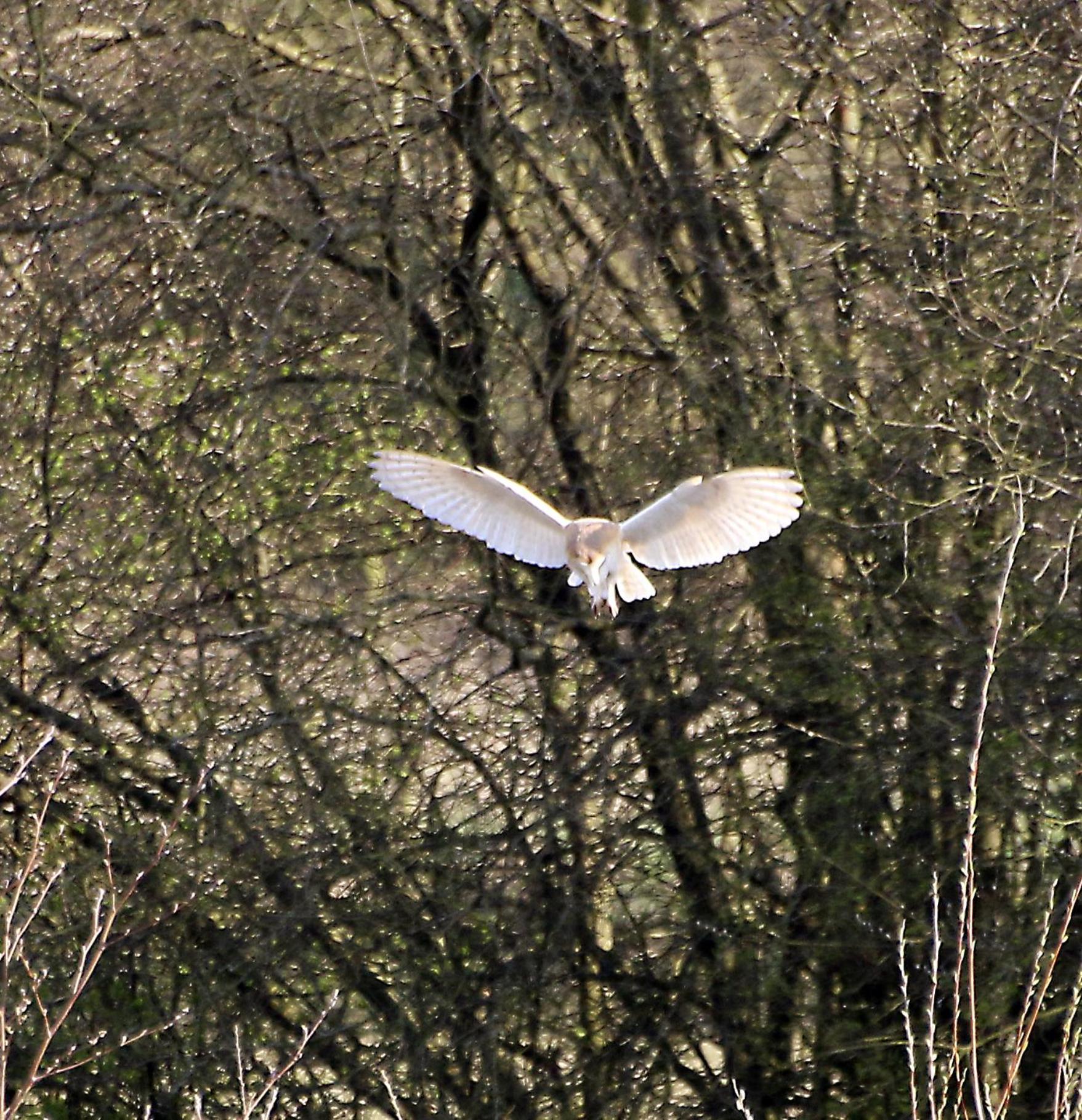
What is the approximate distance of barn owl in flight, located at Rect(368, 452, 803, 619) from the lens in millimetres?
4477

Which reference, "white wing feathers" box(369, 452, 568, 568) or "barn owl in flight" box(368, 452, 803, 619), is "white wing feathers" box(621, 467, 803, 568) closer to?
"barn owl in flight" box(368, 452, 803, 619)

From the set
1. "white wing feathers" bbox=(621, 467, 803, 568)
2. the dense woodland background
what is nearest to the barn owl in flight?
"white wing feathers" bbox=(621, 467, 803, 568)

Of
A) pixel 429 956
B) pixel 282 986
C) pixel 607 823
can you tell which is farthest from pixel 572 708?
pixel 282 986

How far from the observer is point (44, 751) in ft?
19.5

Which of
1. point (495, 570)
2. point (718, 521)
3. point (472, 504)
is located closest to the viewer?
point (718, 521)

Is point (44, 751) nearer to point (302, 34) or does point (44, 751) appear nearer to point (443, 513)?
point (443, 513)

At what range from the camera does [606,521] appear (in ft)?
15.3

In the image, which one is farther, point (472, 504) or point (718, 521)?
point (472, 504)

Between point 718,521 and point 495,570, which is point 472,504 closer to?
point 718,521

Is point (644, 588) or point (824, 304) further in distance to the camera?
point (824, 304)

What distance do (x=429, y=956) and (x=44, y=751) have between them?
4.63 ft

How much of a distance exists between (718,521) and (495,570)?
1.39 m

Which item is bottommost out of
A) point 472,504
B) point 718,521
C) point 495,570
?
point 718,521

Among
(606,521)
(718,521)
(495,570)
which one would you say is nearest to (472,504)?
(606,521)
